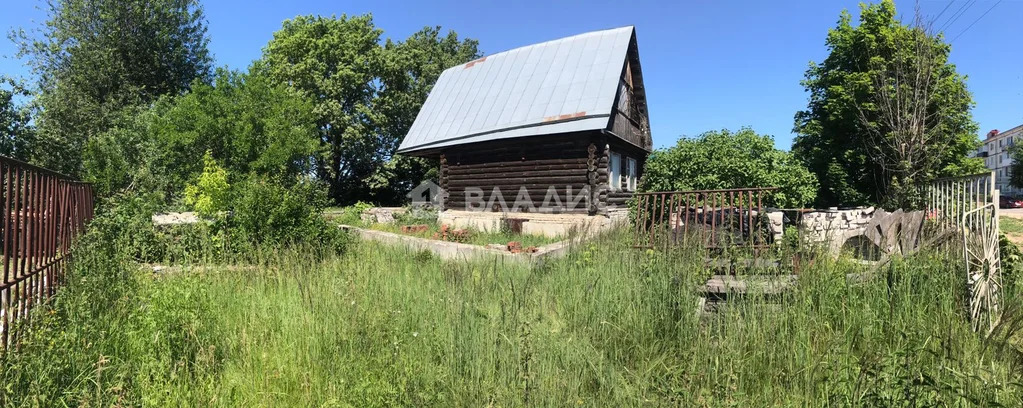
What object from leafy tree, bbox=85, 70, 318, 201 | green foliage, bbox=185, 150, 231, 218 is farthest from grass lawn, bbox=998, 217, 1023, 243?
leafy tree, bbox=85, 70, 318, 201

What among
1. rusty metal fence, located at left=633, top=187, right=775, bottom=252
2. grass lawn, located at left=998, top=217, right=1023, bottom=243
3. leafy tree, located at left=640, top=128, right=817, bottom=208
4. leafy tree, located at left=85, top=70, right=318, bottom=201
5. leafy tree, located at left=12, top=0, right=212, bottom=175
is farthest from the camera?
leafy tree, located at left=12, top=0, right=212, bottom=175

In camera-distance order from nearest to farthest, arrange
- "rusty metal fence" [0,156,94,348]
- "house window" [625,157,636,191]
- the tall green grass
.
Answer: the tall green grass → "rusty metal fence" [0,156,94,348] → "house window" [625,157,636,191]

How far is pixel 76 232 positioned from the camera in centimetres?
529

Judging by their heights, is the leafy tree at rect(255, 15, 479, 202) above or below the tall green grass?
above

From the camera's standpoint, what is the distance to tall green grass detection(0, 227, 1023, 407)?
99.8 inches

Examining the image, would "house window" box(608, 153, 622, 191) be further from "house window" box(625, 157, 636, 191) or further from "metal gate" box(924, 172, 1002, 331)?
"metal gate" box(924, 172, 1002, 331)

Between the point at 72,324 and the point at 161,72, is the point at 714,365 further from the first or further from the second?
the point at 161,72

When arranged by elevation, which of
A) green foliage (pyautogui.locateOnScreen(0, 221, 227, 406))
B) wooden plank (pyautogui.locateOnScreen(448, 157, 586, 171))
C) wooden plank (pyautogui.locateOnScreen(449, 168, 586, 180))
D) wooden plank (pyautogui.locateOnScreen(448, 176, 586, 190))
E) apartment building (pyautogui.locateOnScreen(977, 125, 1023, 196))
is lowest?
green foliage (pyautogui.locateOnScreen(0, 221, 227, 406))

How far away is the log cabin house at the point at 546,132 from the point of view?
1396 centimetres

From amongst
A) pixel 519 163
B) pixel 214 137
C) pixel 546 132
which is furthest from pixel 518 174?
pixel 214 137

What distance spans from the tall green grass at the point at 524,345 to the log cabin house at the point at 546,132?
9667 millimetres

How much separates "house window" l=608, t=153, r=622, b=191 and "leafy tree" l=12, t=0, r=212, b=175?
77.0ft

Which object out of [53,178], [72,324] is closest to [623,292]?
[72,324]

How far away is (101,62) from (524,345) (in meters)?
30.9
